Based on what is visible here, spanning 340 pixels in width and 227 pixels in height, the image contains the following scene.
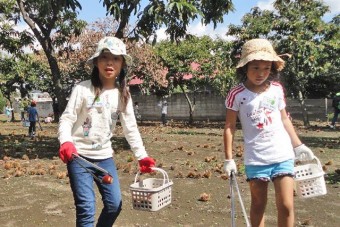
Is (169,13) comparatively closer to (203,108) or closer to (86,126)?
(86,126)

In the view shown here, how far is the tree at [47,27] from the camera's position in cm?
979

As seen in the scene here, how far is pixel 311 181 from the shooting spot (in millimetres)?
3670

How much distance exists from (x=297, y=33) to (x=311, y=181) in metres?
17.1

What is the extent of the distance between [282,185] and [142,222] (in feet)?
6.63

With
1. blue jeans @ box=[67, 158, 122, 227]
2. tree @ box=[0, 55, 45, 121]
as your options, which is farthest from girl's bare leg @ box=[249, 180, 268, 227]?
tree @ box=[0, 55, 45, 121]

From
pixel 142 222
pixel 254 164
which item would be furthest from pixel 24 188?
pixel 254 164

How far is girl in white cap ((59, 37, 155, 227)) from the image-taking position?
3506mm

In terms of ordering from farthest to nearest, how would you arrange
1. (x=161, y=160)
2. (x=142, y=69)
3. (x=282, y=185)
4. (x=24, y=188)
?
(x=142, y=69) < (x=161, y=160) < (x=24, y=188) < (x=282, y=185)

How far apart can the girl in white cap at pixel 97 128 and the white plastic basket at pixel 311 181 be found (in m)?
1.26

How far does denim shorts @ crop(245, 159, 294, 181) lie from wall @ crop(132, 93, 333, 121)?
23.2m

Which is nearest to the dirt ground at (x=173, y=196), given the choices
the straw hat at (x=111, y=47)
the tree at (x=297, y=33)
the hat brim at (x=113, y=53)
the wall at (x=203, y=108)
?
the hat brim at (x=113, y=53)

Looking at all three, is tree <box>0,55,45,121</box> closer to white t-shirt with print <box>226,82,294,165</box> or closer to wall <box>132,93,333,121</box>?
wall <box>132,93,333,121</box>

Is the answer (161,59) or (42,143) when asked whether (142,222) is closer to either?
(42,143)

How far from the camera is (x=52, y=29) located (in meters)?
10.7
